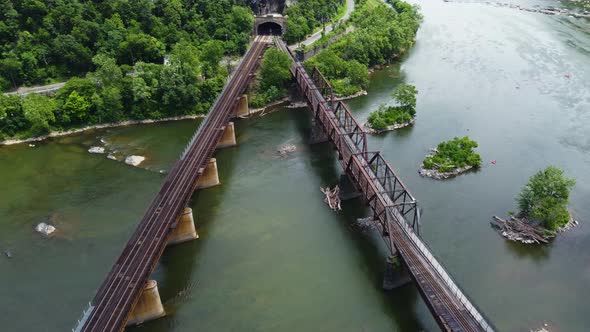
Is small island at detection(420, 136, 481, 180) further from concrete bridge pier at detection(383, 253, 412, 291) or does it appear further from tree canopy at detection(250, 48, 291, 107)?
tree canopy at detection(250, 48, 291, 107)

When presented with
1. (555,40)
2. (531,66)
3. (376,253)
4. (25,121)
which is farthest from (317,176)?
(555,40)

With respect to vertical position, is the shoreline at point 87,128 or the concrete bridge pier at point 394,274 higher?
the shoreline at point 87,128

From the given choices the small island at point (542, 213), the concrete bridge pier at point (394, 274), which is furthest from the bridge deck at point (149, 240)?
the small island at point (542, 213)

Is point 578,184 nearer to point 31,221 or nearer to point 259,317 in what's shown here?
point 259,317

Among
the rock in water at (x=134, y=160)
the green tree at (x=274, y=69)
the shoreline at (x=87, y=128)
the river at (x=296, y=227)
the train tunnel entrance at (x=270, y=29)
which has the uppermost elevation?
the train tunnel entrance at (x=270, y=29)

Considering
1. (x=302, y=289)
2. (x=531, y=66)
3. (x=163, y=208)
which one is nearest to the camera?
(x=302, y=289)

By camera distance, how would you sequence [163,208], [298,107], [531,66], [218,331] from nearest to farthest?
[218,331] → [163,208] → [298,107] → [531,66]

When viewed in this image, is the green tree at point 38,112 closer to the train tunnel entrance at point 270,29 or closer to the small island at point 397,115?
the small island at point 397,115

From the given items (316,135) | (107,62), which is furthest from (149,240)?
(107,62)
